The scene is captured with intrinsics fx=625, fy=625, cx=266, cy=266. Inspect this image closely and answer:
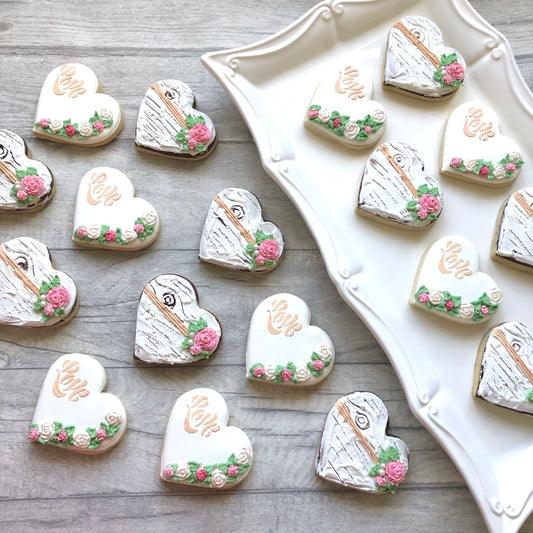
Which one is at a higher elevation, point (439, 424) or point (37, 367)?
point (439, 424)

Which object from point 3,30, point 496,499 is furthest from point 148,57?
point 496,499

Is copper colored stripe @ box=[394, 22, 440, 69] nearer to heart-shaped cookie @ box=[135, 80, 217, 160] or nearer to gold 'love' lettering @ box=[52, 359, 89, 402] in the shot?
heart-shaped cookie @ box=[135, 80, 217, 160]

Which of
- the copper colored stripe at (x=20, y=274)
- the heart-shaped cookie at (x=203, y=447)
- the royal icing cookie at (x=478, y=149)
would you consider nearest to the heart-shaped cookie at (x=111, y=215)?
the copper colored stripe at (x=20, y=274)

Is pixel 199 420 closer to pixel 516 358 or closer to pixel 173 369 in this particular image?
pixel 173 369

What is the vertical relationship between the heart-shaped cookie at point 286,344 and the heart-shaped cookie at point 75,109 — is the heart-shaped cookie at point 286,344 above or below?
below

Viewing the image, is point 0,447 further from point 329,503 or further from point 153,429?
point 329,503

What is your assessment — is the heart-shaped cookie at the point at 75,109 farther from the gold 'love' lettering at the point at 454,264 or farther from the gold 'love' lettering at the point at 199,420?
the gold 'love' lettering at the point at 454,264

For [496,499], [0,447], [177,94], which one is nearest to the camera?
[496,499]

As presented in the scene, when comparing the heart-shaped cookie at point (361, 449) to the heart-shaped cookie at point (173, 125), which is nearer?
the heart-shaped cookie at point (361, 449)
